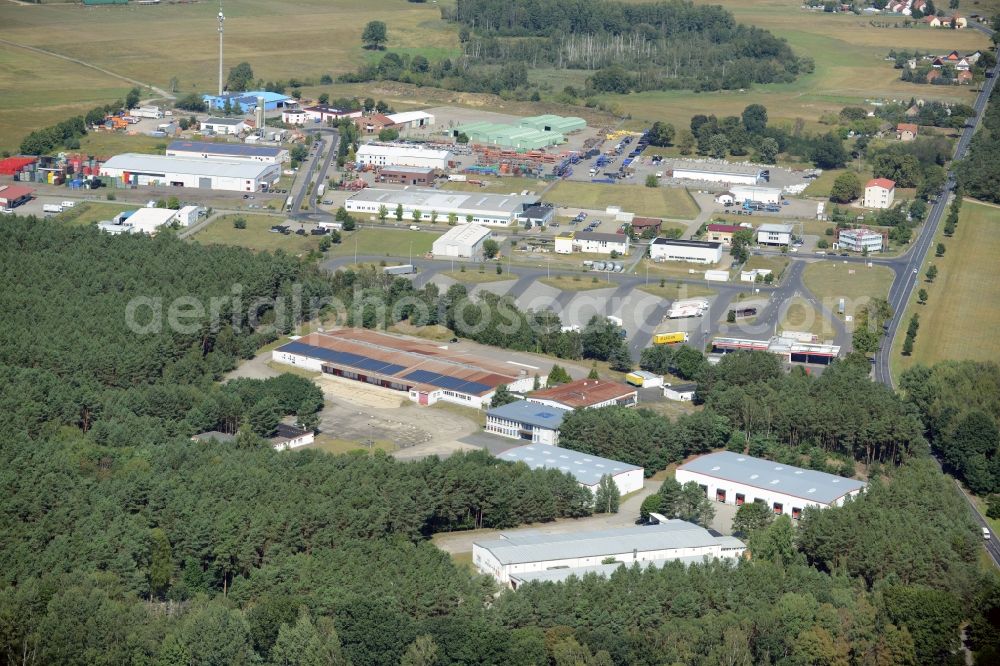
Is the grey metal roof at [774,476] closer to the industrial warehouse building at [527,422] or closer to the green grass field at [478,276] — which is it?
the industrial warehouse building at [527,422]

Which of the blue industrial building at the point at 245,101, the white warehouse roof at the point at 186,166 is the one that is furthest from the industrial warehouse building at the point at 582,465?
the blue industrial building at the point at 245,101

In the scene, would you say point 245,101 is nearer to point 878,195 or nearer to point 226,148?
point 226,148

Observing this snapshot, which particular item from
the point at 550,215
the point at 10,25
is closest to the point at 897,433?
the point at 550,215

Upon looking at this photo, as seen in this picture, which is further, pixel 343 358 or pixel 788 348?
pixel 788 348

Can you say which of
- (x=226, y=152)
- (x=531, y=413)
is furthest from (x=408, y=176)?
(x=531, y=413)

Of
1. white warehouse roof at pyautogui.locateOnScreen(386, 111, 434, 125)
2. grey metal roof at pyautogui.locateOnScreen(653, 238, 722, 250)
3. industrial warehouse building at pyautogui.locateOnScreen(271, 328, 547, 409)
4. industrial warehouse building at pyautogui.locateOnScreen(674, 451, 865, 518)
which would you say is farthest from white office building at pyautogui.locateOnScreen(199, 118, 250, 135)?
industrial warehouse building at pyautogui.locateOnScreen(674, 451, 865, 518)

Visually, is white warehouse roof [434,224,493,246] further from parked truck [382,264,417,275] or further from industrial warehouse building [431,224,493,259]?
parked truck [382,264,417,275]
